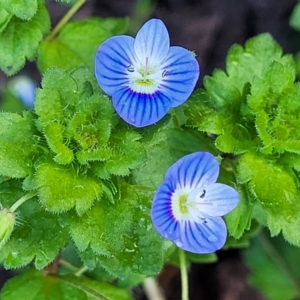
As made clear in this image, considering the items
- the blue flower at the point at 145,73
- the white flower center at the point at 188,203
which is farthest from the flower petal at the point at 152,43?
the white flower center at the point at 188,203

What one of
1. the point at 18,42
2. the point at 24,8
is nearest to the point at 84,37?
the point at 18,42

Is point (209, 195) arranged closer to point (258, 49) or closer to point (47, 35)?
point (258, 49)

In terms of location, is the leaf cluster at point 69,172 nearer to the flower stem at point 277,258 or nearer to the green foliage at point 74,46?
the green foliage at point 74,46

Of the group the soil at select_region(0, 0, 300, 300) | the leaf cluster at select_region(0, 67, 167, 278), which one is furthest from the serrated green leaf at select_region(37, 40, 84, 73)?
the soil at select_region(0, 0, 300, 300)

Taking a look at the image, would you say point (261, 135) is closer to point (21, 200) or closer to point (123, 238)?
point (123, 238)

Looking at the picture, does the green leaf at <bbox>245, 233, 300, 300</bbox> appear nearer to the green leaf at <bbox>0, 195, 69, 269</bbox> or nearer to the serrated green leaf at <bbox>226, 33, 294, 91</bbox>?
the serrated green leaf at <bbox>226, 33, 294, 91</bbox>

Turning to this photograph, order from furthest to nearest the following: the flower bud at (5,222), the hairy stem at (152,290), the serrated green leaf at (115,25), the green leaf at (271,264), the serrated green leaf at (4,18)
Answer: the green leaf at (271,264) < the hairy stem at (152,290) < the serrated green leaf at (115,25) < the serrated green leaf at (4,18) < the flower bud at (5,222)
